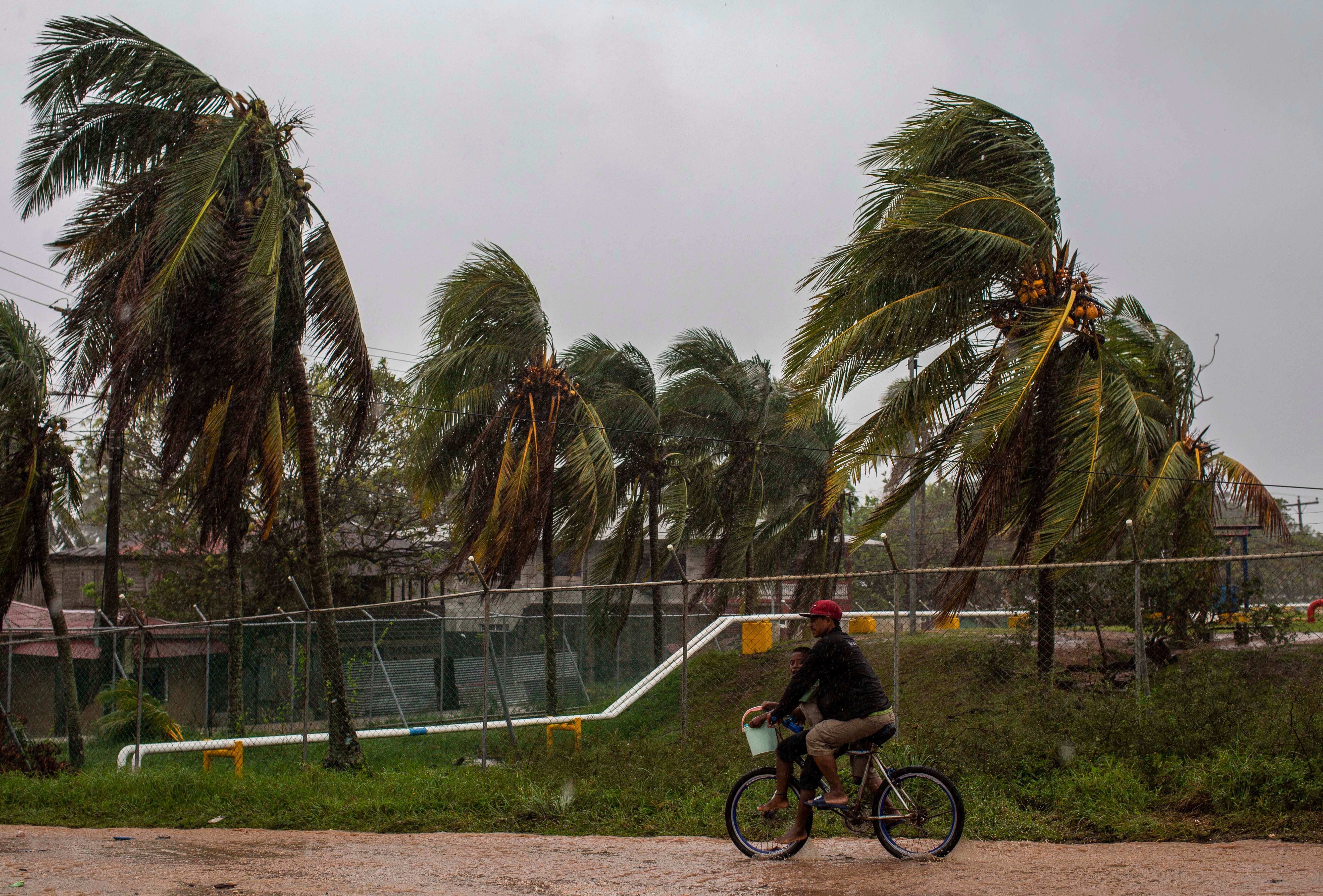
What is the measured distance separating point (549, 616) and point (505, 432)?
10.4 ft

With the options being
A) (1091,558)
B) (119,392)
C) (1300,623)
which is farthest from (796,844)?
(119,392)

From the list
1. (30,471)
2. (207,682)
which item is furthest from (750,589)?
(30,471)

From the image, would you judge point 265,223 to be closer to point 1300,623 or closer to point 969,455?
point 969,455

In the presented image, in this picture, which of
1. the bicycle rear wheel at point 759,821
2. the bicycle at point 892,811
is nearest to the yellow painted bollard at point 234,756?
the bicycle rear wheel at point 759,821

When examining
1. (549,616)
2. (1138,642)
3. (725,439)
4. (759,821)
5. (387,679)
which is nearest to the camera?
(759,821)

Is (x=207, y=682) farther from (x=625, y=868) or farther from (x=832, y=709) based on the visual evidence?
(x=832, y=709)

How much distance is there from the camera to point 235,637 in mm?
17094

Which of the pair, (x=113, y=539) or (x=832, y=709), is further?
(x=113, y=539)

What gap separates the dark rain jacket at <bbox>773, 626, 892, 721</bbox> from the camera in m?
6.72

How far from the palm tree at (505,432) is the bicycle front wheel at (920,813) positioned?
10.8m

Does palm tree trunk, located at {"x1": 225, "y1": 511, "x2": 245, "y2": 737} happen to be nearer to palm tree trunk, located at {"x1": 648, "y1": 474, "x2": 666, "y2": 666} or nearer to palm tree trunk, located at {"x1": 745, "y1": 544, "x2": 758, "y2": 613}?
palm tree trunk, located at {"x1": 648, "y1": 474, "x2": 666, "y2": 666}

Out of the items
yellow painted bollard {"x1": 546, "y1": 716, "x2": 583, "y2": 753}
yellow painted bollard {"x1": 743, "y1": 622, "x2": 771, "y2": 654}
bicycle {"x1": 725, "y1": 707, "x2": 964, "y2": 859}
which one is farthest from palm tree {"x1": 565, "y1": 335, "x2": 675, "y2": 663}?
bicycle {"x1": 725, "y1": 707, "x2": 964, "y2": 859}

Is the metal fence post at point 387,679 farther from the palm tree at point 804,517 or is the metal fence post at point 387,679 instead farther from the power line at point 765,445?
the palm tree at point 804,517

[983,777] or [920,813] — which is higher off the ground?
[920,813]
